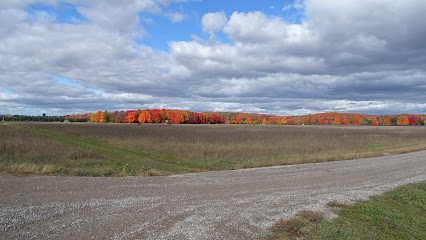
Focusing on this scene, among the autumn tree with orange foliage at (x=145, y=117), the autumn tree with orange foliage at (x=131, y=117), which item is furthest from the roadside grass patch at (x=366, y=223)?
the autumn tree with orange foliage at (x=131, y=117)

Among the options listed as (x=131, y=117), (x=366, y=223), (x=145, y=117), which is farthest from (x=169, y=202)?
(x=131, y=117)

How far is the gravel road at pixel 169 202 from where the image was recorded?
6.19 m

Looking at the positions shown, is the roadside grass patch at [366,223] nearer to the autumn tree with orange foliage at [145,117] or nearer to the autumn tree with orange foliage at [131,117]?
the autumn tree with orange foliage at [145,117]

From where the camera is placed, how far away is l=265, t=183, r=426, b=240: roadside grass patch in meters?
6.41

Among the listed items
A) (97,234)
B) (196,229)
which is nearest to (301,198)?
A: (196,229)

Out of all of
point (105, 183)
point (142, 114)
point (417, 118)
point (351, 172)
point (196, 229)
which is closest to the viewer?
point (196, 229)

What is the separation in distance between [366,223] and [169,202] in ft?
17.2

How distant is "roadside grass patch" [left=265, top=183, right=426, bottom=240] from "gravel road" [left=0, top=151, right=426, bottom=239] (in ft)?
1.51

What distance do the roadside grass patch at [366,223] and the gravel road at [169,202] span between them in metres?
0.46

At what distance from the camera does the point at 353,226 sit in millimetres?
6934

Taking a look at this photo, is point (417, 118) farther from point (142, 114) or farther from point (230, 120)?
point (142, 114)

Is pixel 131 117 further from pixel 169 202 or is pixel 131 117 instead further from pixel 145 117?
pixel 169 202

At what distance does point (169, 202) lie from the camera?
8297 mm

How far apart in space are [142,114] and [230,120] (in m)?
66.5
